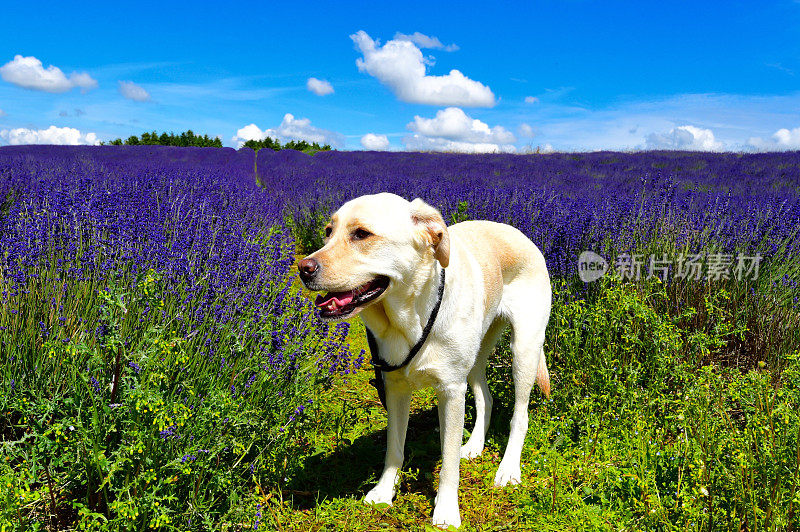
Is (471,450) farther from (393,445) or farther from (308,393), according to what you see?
(308,393)

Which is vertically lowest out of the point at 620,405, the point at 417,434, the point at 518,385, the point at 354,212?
the point at 417,434

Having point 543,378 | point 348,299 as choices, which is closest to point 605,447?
point 543,378

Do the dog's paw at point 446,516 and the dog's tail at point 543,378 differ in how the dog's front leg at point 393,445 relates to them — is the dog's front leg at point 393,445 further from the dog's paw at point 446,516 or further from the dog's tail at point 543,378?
the dog's tail at point 543,378

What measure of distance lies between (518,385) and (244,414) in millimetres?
1304

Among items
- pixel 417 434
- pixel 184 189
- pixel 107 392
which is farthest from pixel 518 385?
pixel 184 189

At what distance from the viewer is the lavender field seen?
1.66 metres

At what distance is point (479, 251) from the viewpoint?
7.58ft

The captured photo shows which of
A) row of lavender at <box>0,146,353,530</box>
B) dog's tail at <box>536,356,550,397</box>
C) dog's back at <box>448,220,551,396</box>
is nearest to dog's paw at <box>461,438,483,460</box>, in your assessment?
dog's tail at <box>536,356,550,397</box>

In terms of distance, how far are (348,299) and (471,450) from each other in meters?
1.38

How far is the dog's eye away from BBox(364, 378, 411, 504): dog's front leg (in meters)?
0.74

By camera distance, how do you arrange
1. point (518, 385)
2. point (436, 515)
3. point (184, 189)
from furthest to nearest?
point (184, 189) < point (518, 385) < point (436, 515)

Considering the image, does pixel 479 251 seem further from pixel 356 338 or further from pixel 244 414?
pixel 356 338

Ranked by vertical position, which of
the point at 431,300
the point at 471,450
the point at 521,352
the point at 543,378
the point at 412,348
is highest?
the point at 431,300

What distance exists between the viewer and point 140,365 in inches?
62.3
